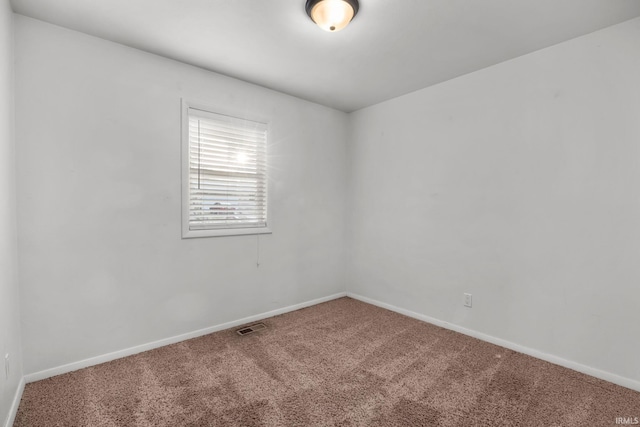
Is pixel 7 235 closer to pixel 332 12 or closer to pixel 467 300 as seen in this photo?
pixel 332 12

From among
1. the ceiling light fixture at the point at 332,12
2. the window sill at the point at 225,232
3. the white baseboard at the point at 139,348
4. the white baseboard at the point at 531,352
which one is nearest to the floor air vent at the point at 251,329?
the white baseboard at the point at 139,348

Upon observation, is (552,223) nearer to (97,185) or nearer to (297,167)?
(297,167)

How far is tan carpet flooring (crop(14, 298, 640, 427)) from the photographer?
1.79 meters

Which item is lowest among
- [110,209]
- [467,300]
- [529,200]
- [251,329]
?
[251,329]

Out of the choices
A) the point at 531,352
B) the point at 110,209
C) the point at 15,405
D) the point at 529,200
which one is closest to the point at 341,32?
the point at 529,200

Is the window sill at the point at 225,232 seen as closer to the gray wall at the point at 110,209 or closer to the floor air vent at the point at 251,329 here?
the gray wall at the point at 110,209

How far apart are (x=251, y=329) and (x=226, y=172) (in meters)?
1.61

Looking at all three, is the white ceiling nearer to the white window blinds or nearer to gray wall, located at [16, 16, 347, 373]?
gray wall, located at [16, 16, 347, 373]

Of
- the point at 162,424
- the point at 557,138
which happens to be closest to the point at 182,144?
the point at 162,424

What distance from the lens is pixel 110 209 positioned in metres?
2.42

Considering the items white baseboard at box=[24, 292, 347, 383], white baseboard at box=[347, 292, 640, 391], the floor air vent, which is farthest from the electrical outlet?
the floor air vent

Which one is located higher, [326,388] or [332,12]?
[332,12]

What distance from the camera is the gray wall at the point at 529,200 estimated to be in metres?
2.16

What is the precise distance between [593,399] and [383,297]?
206 centimetres
